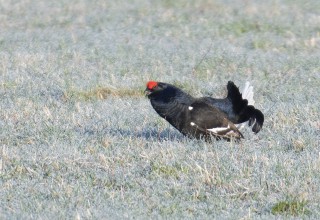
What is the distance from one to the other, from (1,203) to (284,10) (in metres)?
16.2

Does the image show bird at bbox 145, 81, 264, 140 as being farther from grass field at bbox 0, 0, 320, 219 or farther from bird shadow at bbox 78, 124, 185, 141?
bird shadow at bbox 78, 124, 185, 141

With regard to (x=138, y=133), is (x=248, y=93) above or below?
above

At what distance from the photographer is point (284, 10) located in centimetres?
2217

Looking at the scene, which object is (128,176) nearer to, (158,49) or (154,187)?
(154,187)

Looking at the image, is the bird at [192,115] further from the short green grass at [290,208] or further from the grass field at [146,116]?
the short green grass at [290,208]

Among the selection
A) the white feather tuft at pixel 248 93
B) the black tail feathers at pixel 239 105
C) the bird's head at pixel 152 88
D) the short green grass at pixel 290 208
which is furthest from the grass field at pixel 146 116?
the bird's head at pixel 152 88

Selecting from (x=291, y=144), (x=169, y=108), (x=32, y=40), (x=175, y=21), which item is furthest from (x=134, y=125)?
(x=175, y=21)

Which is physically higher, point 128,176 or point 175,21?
point 128,176

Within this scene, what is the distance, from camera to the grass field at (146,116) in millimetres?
6988

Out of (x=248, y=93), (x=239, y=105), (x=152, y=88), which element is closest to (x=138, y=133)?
(x=152, y=88)

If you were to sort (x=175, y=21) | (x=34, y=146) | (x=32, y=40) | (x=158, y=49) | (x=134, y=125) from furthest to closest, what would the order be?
(x=175, y=21), (x=32, y=40), (x=158, y=49), (x=134, y=125), (x=34, y=146)

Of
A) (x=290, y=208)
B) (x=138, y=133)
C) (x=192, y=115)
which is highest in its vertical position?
(x=290, y=208)

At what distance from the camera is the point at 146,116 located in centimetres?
1059

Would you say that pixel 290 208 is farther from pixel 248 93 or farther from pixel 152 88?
pixel 248 93
